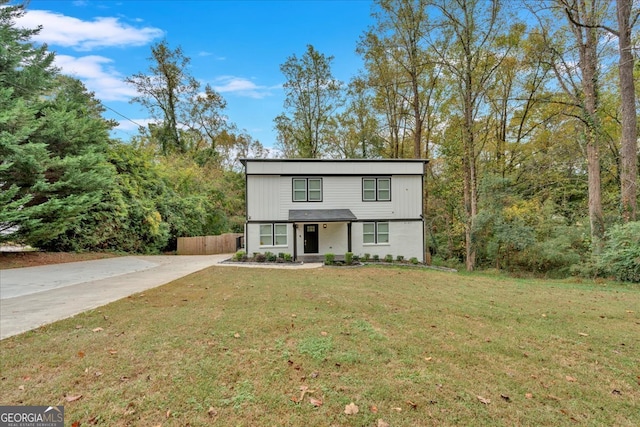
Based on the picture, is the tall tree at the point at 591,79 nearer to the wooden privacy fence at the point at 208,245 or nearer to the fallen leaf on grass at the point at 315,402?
the fallen leaf on grass at the point at 315,402

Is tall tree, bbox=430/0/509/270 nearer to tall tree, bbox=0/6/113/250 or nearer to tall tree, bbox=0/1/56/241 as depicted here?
tall tree, bbox=0/6/113/250

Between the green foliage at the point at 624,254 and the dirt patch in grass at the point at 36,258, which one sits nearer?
the green foliage at the point at 624,254

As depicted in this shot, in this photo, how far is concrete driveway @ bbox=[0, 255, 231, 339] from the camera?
5156 mm

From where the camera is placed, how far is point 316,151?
23594 millimetres

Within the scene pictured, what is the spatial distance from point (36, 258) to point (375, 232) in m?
15.3

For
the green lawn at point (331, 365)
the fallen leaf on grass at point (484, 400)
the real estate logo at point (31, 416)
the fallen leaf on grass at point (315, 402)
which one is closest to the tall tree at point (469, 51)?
the green lawn at point (331, 365)

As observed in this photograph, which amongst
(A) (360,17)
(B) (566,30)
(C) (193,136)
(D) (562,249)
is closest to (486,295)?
(D) (562,249)

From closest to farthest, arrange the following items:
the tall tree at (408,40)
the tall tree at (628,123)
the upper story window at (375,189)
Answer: the tall tree at (628,123), the upper story window at (375,189), the tall tree at (408,40)

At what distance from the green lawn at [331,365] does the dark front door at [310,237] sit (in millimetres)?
10373

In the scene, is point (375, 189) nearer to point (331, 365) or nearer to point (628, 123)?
point (628, 123)

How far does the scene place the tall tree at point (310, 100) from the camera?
22.2 meters

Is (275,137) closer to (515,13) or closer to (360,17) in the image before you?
(360,17)

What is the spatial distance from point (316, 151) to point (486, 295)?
18444mm

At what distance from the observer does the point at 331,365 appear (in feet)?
10.6
